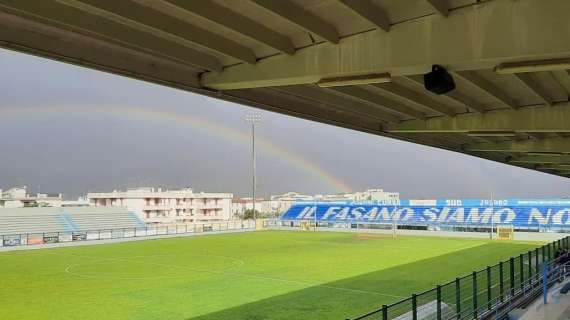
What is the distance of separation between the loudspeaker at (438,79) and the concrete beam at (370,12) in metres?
0.97

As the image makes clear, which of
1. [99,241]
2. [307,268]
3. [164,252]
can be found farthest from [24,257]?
[307,268]

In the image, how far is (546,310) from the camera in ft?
46.2

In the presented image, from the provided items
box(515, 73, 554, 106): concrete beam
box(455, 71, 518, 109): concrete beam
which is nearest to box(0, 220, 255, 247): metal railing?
box(455, 71, 518, 109): concrete beam

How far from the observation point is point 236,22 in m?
7.14

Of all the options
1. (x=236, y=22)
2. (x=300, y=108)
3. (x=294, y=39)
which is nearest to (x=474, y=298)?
(x=300, y=108)

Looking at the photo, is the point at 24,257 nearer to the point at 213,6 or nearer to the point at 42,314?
the point at 42,314

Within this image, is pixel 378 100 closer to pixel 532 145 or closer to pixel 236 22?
pixel 236 22

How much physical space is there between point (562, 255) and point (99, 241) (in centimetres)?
3870

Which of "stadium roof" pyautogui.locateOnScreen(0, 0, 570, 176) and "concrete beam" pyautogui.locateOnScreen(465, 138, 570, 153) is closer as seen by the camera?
"stadium roof" pyautogui.locateOnScreen(0, 0, 570, 176)

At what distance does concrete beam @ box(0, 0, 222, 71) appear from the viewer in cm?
623

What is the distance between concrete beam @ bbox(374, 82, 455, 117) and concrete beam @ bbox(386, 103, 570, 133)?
18.0 inches

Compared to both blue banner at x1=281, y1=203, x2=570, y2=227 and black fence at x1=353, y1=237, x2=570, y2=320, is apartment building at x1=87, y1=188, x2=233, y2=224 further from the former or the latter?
black fence at x1=353, y1=237, x2=570, y2=320

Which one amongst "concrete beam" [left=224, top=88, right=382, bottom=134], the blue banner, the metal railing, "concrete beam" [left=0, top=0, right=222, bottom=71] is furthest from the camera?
the blue banner

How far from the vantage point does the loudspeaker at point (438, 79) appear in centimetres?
771
